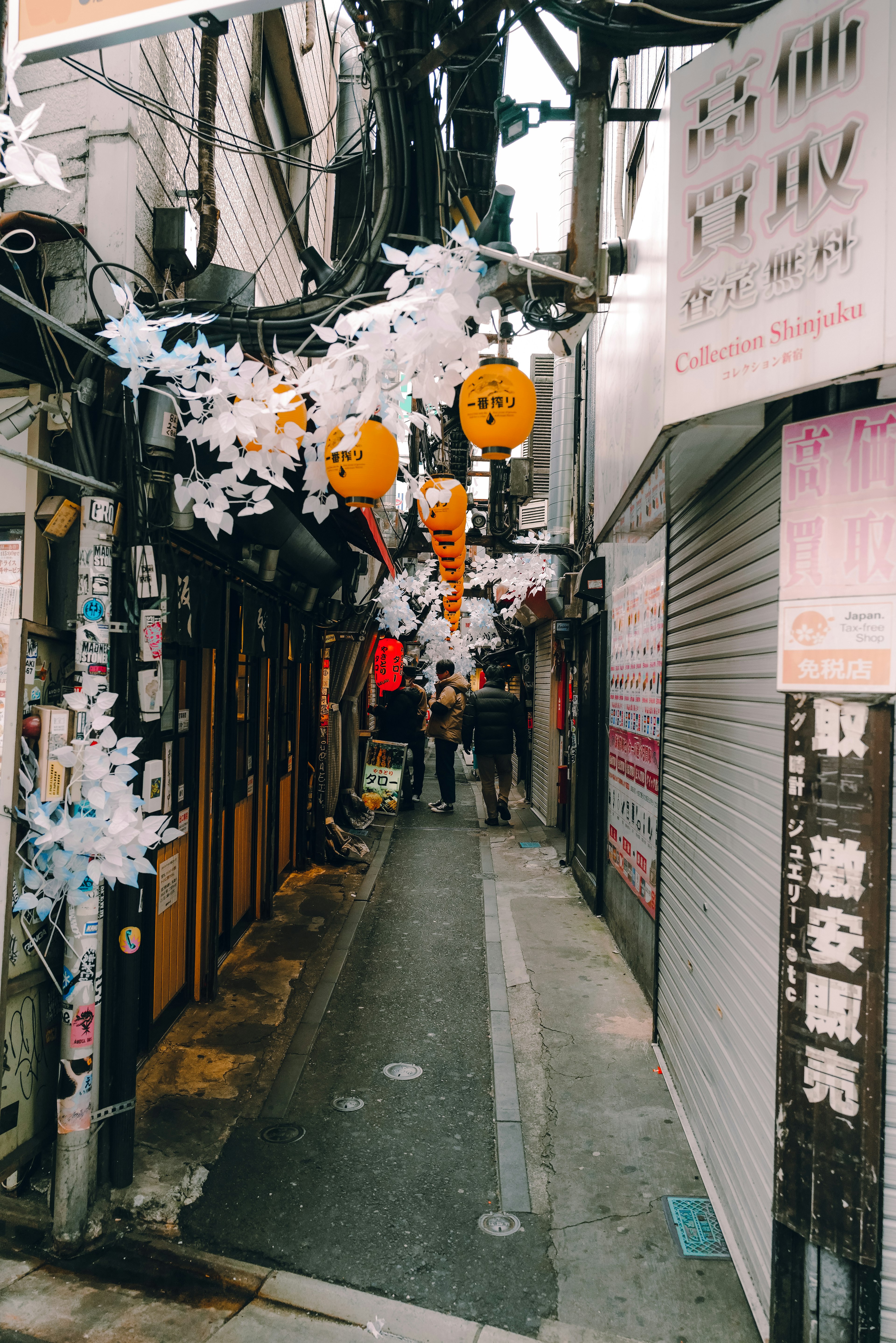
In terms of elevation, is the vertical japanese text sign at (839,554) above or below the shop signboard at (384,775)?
above

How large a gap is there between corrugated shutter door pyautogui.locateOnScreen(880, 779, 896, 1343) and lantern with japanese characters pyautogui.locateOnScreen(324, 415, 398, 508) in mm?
3126

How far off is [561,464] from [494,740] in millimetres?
5633

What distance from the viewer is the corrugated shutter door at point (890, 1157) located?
287cm

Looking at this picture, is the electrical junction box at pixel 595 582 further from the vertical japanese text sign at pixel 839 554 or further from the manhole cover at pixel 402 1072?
the vertical japanese text sign at pixel 839 554

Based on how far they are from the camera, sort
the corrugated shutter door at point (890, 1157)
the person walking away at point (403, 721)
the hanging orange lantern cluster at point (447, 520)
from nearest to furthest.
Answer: the corrugated shutter door at point (890, 1157) < the hanging orange lantern cluster at point (447, 520) < the person walking away at point (403, 721)

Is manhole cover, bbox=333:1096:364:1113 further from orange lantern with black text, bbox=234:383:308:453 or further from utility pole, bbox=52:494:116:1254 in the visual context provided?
orange lantern with black text, bbox=234:383:308:453

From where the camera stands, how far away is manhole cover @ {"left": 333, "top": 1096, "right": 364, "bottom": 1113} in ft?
16.8

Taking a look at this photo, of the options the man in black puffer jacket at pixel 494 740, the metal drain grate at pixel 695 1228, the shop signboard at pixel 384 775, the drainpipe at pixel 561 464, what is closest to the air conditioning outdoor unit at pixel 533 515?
the drainpipe at pixel 561 464

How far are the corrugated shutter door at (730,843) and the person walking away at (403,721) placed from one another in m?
10.7

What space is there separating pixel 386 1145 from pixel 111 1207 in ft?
4.90

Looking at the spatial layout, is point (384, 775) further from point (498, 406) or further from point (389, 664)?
point (498, 406)

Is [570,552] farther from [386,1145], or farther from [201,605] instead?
[386,1145]

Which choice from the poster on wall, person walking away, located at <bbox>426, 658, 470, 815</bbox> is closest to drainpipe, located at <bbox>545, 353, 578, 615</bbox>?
person walking away, located at <bbox>426, 658, 470, 815</bbox>

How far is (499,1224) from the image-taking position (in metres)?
4.03
